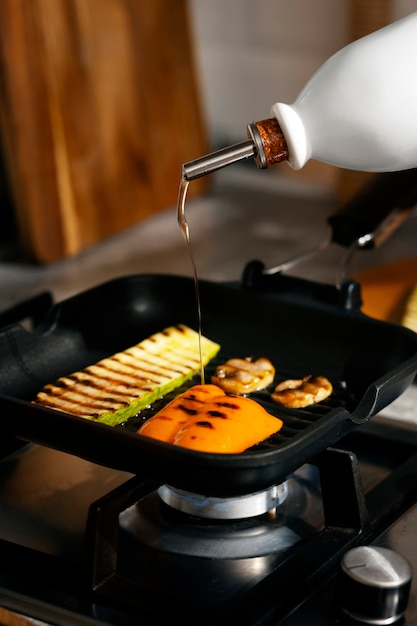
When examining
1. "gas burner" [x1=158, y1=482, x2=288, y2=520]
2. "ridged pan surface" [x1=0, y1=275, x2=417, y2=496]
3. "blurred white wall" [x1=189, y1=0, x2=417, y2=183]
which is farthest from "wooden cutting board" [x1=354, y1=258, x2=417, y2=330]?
"blurred white wall" [x1=189, y1=0, x2=417, y2=183]

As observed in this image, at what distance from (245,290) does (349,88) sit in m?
0.34

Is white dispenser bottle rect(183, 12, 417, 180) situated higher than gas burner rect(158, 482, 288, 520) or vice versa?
white dispenser bottle rect(183, 12, 417, 180)

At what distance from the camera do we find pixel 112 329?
44.7 inches

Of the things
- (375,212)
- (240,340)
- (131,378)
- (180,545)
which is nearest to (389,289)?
(375,212)

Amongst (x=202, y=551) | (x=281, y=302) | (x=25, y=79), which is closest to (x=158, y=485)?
(x=202, y=551)

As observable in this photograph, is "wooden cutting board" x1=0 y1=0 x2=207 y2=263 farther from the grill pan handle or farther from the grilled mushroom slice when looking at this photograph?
the grilled mushroom slice

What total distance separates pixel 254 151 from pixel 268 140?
0.01 m

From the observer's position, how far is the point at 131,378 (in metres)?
1.01

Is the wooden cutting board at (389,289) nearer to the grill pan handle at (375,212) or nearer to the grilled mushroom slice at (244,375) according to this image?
the grill pan handle at (375,212)

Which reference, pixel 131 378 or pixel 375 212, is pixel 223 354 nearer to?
pixel 131 378

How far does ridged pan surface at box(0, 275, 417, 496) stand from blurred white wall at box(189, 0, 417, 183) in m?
0.96

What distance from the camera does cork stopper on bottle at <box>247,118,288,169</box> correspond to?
0.82 metres

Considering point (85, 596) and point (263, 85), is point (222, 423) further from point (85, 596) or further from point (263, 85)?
point (263, 85)

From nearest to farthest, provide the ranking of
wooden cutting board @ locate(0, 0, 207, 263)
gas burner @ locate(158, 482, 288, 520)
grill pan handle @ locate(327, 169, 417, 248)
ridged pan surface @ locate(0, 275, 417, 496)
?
ridged pan surface @ locate(0, 275, 417, 496)
gas burner @ locate(158, 482, 288, 520)
grill pan handle @ locate(327, 169, 417, 248)
wooden cutting board @ locate(0, 0, 207, 263)
